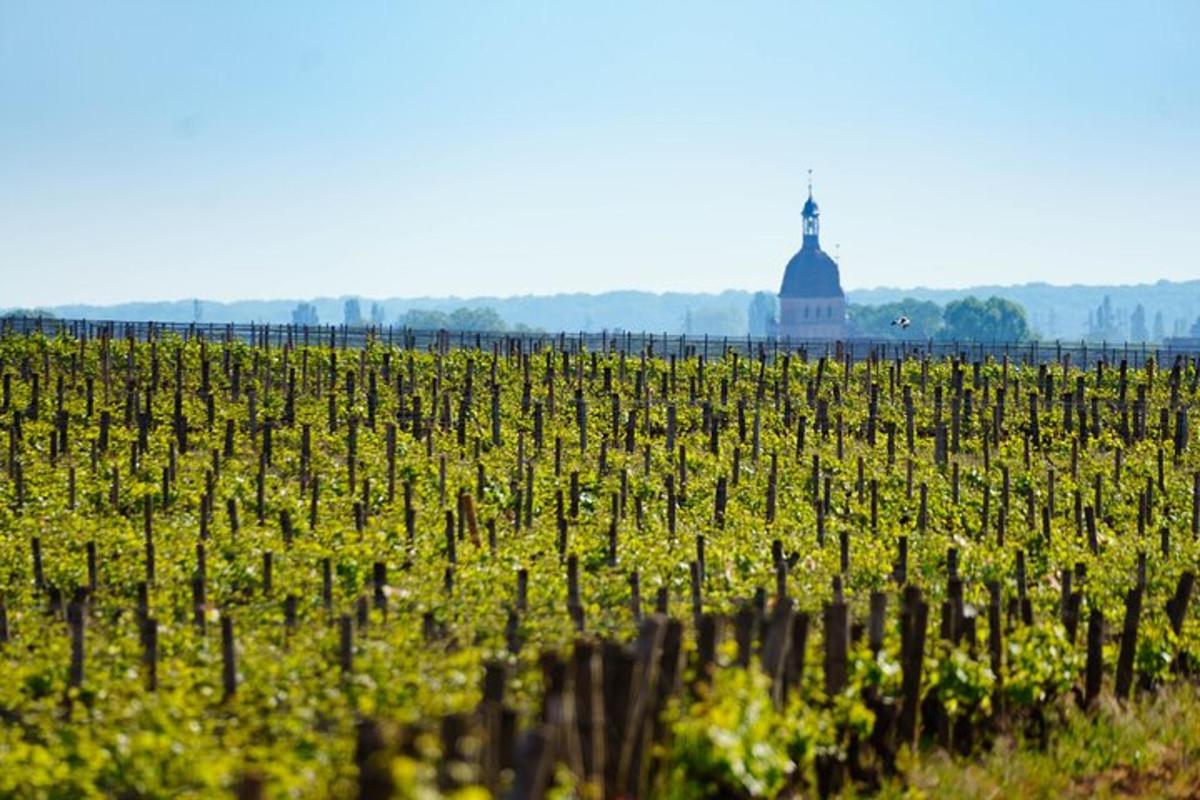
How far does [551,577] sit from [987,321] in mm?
179103

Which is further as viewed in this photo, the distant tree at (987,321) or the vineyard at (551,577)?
the distant tree at (987,321)

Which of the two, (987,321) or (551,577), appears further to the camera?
(987,321)

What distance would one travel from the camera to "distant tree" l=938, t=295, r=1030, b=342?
623 feet

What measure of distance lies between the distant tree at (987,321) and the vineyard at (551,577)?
152 m

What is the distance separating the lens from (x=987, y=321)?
625 ft

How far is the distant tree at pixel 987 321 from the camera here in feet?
623

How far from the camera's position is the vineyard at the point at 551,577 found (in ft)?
30.3

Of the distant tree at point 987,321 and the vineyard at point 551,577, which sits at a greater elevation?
the distant tree at point 987,321

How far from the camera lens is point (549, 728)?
7.18m

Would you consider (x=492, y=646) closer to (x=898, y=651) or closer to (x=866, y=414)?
(x=898, y=651)

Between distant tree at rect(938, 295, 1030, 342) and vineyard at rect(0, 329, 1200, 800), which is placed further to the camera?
distant tree at rect(938, 295, 1030, 342)

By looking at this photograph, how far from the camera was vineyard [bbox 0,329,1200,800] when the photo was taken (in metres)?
9.23

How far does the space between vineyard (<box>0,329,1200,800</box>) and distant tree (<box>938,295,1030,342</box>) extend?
15219cm

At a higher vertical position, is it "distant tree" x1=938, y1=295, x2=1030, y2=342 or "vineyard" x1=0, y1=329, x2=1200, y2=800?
"distant tree" x1=938, y1=295, x2=1030, y2=342
